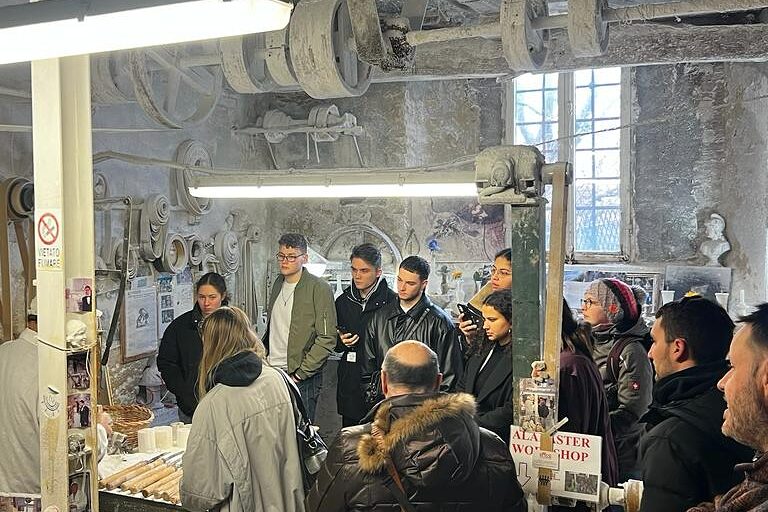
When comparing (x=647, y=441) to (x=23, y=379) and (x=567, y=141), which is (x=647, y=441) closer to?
(x=23, y=379)

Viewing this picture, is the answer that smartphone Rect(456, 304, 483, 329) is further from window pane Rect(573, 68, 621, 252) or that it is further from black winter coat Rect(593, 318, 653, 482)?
window pane Rect(573, 68, 621, 252)

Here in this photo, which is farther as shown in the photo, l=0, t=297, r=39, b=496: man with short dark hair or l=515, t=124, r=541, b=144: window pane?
l=515, t=124, r=541, b=144: window pane

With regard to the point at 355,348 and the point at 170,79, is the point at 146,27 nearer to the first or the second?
the point at 170,79

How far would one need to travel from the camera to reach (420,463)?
9.87 feet

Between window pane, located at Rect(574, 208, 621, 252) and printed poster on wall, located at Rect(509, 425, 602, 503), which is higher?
window pane, located at Rect(574, 208, 621, 252)

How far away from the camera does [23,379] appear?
13.0ft

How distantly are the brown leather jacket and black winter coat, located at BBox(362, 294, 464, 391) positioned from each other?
2334mm

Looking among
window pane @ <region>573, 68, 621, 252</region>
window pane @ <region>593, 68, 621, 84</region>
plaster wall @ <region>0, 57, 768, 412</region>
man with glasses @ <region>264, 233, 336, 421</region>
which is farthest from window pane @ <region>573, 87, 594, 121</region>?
man with glasses @ <region>264, 233, 336, 421</region>

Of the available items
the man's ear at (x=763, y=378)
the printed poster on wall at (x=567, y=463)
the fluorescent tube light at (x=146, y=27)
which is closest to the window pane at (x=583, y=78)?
the printed poster on wall at (x=567, y=463)

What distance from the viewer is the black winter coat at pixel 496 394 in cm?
434

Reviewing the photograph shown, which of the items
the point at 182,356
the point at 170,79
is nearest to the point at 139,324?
the point at 182,356

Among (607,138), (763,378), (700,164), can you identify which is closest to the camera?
(763,378)

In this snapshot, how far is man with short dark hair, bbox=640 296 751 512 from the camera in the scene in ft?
9.77

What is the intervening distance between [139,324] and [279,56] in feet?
9.77
